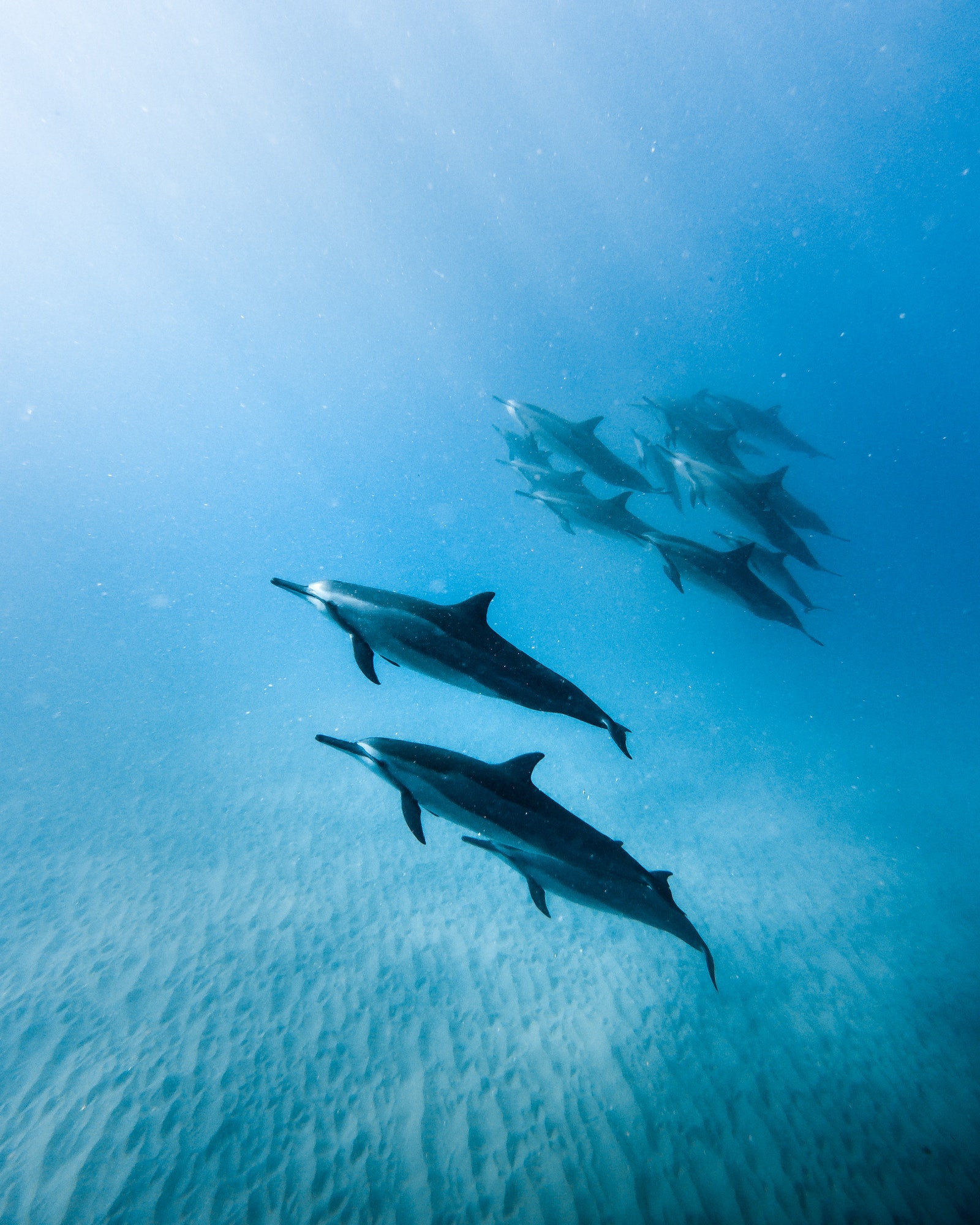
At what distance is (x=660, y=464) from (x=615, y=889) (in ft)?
22.7

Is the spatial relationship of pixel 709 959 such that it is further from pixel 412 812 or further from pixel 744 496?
pixel 744 496

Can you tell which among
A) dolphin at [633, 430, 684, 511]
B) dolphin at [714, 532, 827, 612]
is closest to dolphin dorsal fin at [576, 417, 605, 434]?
dolphin at [633, 430, 684, 511]

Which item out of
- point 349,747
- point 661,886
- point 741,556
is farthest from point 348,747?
point 741,556

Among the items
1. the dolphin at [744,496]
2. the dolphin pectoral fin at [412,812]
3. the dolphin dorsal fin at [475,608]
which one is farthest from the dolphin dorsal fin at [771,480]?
the dolphin pectoral fin at [412,812]

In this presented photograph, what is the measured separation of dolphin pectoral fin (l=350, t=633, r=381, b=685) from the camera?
2.57 m

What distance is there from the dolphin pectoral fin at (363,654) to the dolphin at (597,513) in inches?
155

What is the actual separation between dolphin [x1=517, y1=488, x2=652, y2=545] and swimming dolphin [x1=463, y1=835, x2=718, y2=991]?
3.89m

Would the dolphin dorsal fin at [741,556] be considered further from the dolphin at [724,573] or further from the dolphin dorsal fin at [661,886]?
the dolphin dorsal fin at [661,886]

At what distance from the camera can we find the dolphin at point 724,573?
517 centimetres

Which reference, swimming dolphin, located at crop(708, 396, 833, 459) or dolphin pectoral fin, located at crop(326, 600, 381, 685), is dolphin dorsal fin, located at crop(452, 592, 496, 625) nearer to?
dolphin pectoral fin, located at crop(326, 600, 381, 685)

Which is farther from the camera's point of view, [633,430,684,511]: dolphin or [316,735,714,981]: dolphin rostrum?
[633,430,684,511]: dolphin

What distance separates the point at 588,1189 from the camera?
355cm

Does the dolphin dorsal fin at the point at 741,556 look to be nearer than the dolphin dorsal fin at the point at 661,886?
No

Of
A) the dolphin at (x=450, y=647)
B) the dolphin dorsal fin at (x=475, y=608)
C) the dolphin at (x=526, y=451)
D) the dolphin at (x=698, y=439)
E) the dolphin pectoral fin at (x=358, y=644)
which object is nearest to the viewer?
the dolphin at (x=450, y=647)
